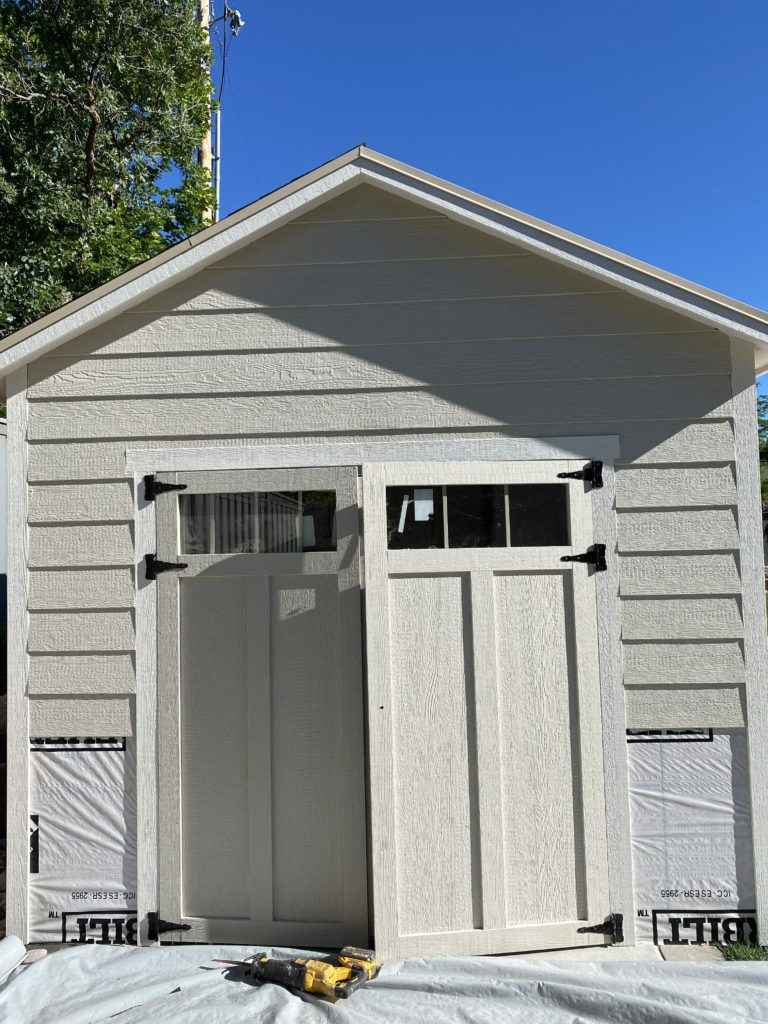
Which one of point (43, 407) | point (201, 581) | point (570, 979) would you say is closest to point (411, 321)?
point (201, 581)

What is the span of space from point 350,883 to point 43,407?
2.45 metres

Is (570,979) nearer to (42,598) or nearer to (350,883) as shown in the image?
(350,883)

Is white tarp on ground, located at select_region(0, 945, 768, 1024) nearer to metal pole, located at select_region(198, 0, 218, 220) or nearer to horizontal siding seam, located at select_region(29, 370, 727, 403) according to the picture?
horizontal siding seam, located at select_region(29, 370, 727, 403)

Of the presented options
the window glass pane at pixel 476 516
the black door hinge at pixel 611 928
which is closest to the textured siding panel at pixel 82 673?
the window glass pane at pixel 476 516

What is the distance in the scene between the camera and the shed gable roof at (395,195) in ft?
11.2

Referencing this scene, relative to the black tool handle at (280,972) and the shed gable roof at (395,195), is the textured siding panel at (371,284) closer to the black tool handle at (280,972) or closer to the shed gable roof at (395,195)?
the shed gable roof at (395,195)

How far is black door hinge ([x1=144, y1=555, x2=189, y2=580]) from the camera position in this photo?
354 cm

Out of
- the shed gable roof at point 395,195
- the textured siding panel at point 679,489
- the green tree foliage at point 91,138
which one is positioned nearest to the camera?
the shed gable roof at point 395,195

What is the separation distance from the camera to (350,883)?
3.41 meters

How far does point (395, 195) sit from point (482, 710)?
2244 mm

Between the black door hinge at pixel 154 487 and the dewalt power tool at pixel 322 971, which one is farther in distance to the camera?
the black door hinge at pixel 154 487

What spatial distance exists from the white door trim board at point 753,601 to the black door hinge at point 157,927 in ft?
7.91

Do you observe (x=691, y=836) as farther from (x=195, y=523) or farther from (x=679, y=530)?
(x=195, y=523)

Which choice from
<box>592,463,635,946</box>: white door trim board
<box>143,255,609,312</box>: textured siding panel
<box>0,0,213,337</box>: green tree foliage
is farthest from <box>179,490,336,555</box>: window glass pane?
<box>0,0,213,337</box>: green tree foliage
